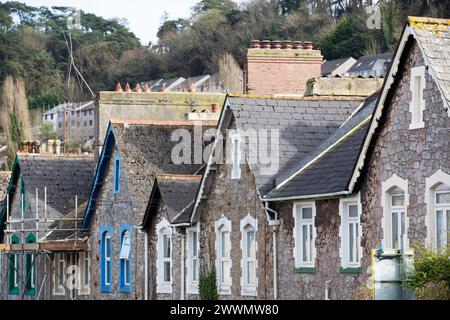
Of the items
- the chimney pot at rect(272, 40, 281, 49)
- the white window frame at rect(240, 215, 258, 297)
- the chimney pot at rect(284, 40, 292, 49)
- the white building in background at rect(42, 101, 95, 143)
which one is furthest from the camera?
the white building in background at rect(42, 101, 95, 143)

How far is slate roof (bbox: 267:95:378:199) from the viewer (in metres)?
31.0

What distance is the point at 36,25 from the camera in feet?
639

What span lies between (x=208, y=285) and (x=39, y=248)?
40.0ft

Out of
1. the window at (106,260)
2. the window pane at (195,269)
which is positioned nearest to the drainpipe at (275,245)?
the window pane at (195,269)

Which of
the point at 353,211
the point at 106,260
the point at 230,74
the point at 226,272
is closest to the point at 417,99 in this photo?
the point at 353,211

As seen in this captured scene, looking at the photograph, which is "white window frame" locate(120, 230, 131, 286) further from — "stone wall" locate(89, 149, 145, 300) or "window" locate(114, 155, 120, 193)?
"window" locate(114, 155, 120, 193)

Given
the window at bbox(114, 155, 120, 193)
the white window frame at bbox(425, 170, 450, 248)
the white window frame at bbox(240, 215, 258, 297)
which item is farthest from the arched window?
the white window frame at bbox(425, 170, 450, 248)

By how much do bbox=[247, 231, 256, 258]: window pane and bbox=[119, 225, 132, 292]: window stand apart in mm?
8493

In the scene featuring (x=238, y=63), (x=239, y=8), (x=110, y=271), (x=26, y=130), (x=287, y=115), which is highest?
(x=239, y=8)

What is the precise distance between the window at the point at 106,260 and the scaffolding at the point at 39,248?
54.9 inches

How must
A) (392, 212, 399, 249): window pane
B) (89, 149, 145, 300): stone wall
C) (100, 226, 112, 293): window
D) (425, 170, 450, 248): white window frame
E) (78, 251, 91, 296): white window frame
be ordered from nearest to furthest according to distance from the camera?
1. (425, 170, 450, 248): white window frame
2. (392, 212, 399, 249): window pane
3. (89, 149, 145, 300): stone wall
4. (100, 226, 112, 293): window
5. (78, 251, 91, 296): white window frame

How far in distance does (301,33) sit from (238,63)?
6.71 meters

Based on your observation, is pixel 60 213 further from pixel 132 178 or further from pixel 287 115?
pixel 287 115

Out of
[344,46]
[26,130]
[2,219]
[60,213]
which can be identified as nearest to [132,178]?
[60,213]
